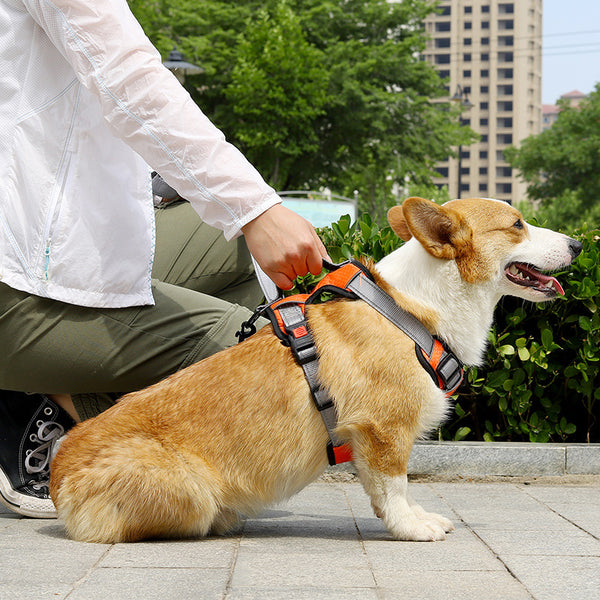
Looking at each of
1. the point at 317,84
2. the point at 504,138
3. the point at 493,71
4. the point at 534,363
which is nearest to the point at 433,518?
the point at 534,363

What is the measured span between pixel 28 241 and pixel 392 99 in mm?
28183

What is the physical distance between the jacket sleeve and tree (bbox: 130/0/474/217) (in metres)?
24.4

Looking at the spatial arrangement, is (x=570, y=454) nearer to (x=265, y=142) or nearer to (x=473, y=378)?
(x=473, y=378)

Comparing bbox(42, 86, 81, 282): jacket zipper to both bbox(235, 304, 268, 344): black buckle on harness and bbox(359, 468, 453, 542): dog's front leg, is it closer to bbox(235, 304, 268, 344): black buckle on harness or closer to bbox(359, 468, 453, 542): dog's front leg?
bbox(235, 304, 268, 344): black buckle on harness

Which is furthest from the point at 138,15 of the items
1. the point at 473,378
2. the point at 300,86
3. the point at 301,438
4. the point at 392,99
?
the point at 301,438

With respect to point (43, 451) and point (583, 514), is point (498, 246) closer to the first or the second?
point (583, 514)

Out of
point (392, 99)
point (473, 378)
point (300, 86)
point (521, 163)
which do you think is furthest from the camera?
point (521, 163)

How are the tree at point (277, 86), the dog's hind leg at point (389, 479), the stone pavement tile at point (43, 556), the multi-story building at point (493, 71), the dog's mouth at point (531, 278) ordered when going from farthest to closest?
the multi-story building at point (493, 71) < the tree at point (277, 86) < the dog's mouth at point (531, 278) < the dog's hind leg at point (389, 479) < the stone pavement tile at point (43, 556)

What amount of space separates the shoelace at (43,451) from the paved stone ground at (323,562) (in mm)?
234

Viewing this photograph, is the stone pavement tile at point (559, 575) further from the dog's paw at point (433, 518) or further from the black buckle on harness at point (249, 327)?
the black buckle on harness at point (249, 327)

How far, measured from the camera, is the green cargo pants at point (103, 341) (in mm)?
3244

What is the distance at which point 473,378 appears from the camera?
17.1ft

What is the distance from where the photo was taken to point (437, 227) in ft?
11.0

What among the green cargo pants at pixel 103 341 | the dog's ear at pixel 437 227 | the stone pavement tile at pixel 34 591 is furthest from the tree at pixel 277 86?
the stone pavement tile at pixel 34 591
